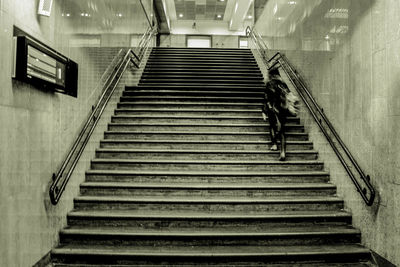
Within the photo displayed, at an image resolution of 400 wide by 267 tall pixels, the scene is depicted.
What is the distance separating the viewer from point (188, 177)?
14.3ft

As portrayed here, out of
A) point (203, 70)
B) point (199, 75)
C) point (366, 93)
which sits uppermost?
point (203, 70)

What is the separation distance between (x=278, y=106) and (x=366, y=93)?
4.76ft

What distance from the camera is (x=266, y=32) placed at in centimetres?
912

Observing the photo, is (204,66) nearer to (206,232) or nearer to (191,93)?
(191,93)

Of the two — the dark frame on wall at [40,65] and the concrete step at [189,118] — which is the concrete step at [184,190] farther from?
the concrete step at [189,118]

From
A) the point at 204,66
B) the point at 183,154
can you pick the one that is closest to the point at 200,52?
the point at 204,66

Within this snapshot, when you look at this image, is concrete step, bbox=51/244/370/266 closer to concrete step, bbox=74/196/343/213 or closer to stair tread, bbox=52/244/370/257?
stair tread, bbox=52/244/370/257

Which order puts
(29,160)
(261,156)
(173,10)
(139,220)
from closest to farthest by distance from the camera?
(29,160) < (139,220) < (261,156) < (173,10)

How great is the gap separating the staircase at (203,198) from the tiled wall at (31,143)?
460 millimetres

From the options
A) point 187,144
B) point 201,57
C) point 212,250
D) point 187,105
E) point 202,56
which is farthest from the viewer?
point 202,56

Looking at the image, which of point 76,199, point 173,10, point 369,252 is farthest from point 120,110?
point 173,10

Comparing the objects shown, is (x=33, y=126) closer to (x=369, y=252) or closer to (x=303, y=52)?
(x=369, y=252)

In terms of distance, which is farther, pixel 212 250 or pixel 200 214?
pixel 200 214

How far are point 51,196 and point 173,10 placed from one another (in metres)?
15.6
